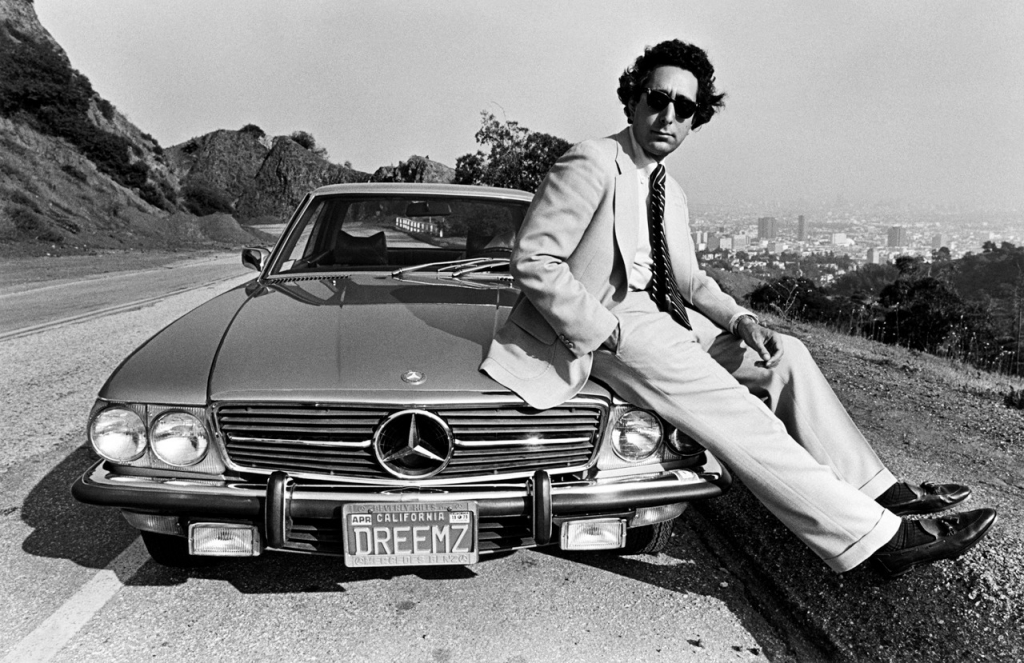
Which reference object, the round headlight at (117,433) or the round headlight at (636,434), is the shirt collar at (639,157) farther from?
the round headlight at (117,433)

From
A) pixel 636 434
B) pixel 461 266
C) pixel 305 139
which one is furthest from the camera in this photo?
pixel 305 139

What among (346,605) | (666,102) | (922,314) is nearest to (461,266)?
(666,102)

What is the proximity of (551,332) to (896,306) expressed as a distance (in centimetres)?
1657

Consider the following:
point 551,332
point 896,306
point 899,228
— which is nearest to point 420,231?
point 551,332

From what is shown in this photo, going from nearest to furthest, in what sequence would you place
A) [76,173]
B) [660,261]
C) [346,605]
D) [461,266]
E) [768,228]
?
[346,605]
[660,261]
[461,266]
[76,173]
[768,228]

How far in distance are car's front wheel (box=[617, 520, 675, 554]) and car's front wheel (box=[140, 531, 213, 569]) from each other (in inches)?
62.4

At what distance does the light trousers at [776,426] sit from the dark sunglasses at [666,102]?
638mm

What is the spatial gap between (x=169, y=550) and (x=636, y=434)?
1.69 meters

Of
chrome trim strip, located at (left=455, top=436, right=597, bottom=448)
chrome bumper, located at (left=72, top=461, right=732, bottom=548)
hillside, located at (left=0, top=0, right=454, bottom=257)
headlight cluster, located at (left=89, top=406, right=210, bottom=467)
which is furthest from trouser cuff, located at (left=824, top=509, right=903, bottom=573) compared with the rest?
hillside, located at (left=0, top=0, right=454, bottom=257)

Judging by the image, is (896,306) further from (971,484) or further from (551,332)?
(551,332)

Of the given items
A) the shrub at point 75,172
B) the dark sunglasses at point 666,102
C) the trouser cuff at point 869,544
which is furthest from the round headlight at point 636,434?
the shrub at point 75,172

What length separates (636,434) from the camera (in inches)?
104

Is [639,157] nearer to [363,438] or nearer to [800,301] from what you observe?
[363,438]

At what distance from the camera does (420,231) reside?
447 centimetres
